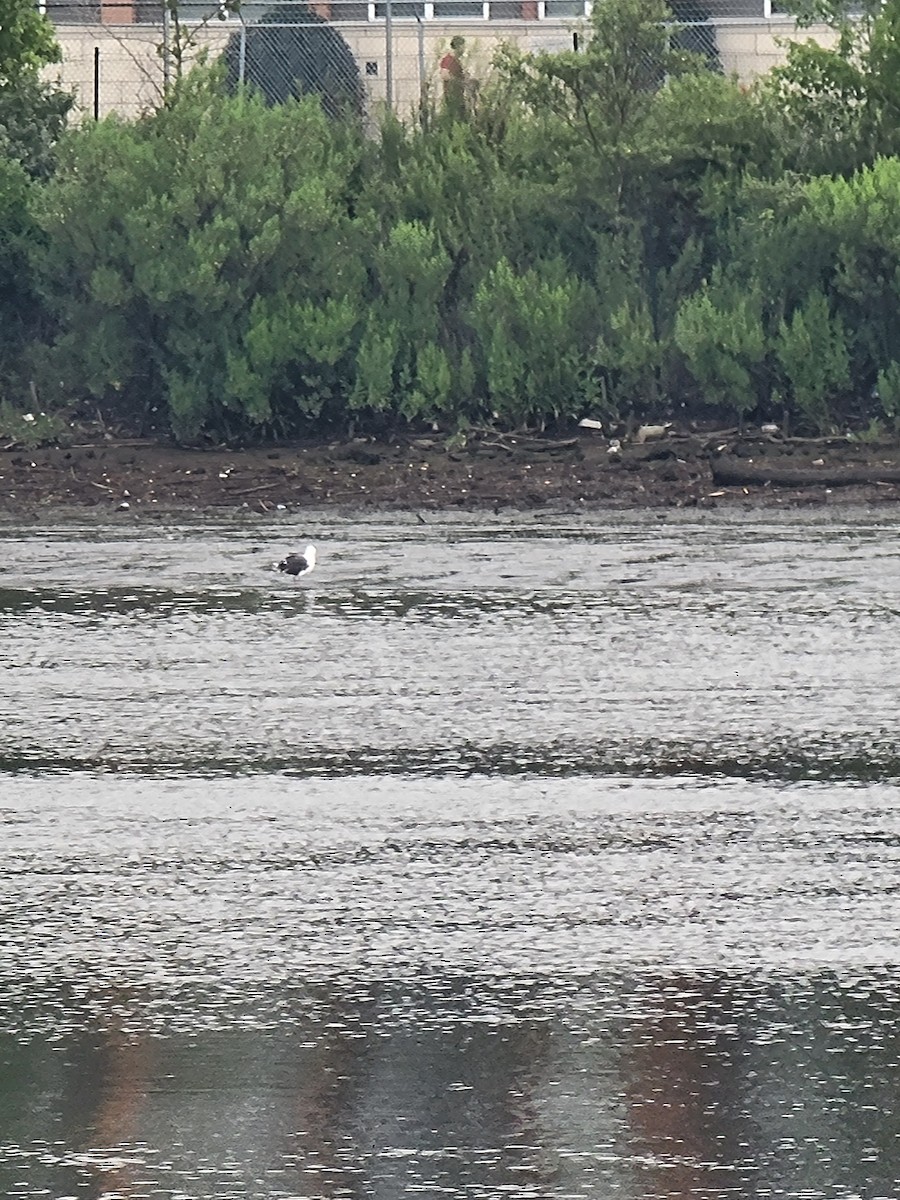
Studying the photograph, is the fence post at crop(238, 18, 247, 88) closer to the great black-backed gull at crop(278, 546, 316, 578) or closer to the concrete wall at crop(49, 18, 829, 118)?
the concrete wall at crop(49, 18, 829, 118)

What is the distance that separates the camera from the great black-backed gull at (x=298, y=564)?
622 inches

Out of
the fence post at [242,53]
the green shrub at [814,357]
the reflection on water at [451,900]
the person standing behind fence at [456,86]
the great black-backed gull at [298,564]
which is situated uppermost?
the fence post at [242,53]

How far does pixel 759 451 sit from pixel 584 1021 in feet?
53.2

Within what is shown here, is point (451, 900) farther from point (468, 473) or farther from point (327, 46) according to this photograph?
point (327, 46)

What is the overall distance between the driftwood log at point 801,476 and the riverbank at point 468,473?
0.01 metres

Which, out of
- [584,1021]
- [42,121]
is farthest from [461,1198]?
[42,121]

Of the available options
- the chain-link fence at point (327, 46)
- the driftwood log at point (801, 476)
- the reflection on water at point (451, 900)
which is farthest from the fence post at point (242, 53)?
the reflection on water at point (451, 900)

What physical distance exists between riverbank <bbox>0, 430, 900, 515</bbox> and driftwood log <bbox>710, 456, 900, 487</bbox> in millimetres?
12

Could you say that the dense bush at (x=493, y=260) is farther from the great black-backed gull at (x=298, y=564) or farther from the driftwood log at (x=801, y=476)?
the great black-backed gull at (x=298, y=564)

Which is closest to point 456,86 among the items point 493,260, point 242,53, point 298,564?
point 493,260

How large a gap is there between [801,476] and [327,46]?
36.4ft

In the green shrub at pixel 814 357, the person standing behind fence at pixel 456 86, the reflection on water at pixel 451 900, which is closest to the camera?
the reflection on water at pixel 451 900

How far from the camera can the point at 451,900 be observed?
759 centimetres

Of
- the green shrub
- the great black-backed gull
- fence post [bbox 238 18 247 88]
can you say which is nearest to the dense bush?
the green shrub
